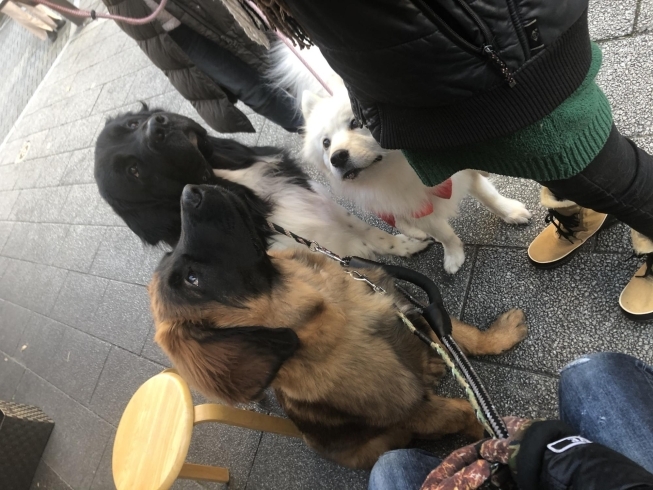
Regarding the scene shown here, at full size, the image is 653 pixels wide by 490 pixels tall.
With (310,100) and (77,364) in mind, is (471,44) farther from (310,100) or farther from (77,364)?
(77,364)

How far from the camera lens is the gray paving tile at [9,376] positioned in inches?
197

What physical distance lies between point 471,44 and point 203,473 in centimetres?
246

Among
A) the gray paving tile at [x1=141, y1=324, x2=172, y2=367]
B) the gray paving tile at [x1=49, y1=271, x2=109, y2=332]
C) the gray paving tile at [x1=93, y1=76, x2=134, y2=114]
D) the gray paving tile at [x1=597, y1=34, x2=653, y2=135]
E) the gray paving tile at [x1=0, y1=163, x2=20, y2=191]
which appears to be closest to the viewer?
the gray paving tile at [x1=597, y1=34, x2=653, y2=135]

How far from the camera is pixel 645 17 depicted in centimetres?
243

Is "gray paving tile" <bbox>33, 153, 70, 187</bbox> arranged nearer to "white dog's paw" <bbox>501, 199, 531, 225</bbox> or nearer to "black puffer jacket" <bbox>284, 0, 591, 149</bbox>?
"white dog's paw" <bbox>501, 199, 531, 225</bbox>

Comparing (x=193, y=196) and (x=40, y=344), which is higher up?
(x=193, y=196)

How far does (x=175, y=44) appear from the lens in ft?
8.41

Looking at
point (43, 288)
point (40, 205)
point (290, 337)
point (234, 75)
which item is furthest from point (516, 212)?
point (40, 205)

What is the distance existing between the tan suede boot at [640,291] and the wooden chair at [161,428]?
5.61 ft

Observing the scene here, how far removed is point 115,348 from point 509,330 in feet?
10.9

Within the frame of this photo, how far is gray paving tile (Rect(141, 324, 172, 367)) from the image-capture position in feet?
11.7

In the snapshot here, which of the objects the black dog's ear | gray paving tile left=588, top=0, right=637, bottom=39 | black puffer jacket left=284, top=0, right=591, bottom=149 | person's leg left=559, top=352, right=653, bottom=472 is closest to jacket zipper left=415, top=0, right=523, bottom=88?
black puffer jacket left=284, top=0, right=591, bottom=149

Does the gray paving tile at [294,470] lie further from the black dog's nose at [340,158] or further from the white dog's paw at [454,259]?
the black dog's nose at [340,158]

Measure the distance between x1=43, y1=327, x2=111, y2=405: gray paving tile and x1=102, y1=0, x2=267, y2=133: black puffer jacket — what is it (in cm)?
250
